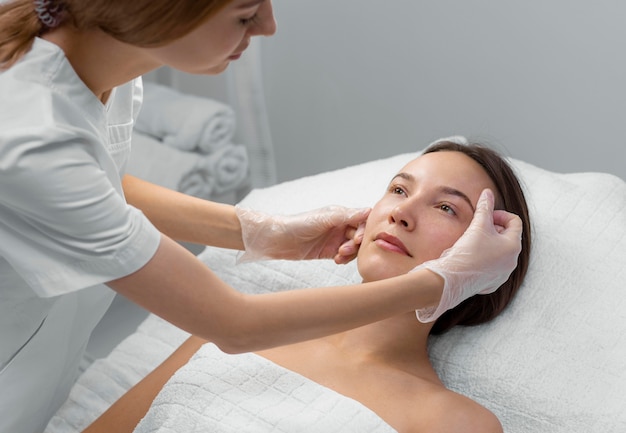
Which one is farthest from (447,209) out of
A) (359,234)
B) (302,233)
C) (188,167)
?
(188,167)

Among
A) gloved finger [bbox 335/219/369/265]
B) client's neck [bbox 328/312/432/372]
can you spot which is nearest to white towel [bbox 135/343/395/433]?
client's neck [bbox 328/312/432/372]

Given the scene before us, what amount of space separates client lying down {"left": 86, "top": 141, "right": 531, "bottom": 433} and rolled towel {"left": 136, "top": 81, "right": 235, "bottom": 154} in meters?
1.00

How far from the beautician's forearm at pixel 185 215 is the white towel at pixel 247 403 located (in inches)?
9.4

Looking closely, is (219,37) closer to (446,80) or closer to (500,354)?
(500,354)

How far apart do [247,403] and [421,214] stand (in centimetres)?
47

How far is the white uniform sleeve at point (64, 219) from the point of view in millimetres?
1149

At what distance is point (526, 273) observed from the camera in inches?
72.2

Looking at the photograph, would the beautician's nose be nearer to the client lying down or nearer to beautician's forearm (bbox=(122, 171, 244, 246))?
the client lying down

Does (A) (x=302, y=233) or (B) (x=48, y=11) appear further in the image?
(A) (x=302, y=233)

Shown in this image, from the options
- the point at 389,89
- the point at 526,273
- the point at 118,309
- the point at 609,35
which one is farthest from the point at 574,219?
the point at 118,309

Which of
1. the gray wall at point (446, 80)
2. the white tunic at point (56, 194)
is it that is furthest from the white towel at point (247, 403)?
the gray wall at point (446, 80)

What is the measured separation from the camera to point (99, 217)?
1.18 m

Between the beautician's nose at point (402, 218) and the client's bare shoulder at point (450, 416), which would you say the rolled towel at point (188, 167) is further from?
the client's bare shoulder at point (450, 416)

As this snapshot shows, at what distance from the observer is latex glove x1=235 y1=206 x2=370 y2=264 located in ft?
5.87
